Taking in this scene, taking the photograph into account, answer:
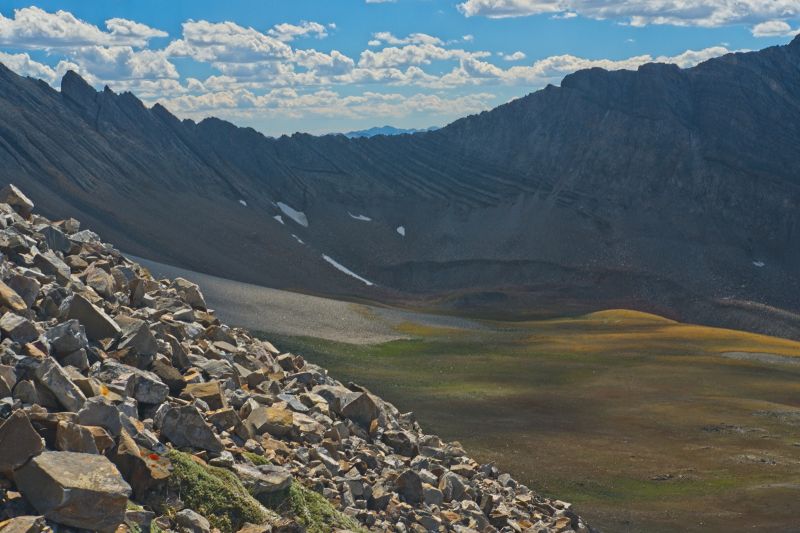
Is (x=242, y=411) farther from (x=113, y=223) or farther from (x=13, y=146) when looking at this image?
(x=13, y=146)

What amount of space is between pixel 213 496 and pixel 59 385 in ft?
11.0

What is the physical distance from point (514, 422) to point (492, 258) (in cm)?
13922

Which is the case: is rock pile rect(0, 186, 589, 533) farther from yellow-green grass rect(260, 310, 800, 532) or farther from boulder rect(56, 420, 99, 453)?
yellow-green grass rect(260, 310, 800, 532)

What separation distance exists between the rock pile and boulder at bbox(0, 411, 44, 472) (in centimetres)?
2

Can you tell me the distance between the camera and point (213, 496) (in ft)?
55.2

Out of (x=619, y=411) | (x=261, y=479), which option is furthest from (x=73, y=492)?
(x=619, y=411)

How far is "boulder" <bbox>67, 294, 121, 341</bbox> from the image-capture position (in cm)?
2047

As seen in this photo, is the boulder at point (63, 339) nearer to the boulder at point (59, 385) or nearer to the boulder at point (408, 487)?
the boulder at point (59, 385)

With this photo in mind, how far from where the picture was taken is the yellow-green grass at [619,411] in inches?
1747

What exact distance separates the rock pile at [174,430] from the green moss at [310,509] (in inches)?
1.2

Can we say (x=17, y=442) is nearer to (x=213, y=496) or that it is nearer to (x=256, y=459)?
(x=213, y=496)

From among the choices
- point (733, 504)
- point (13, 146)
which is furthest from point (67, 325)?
point (13, 146)

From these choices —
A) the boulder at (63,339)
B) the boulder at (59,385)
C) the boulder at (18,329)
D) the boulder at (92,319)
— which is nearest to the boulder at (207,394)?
the boulder at (92,319)

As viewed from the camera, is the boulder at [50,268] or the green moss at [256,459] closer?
the green moss at [256,459]
